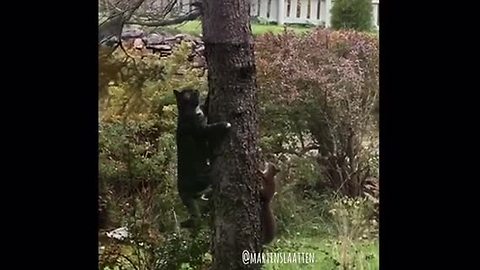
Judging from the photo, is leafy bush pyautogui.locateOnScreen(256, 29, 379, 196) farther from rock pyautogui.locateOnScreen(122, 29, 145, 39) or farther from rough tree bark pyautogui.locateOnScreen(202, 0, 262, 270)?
rock pyautogui.locateOnScreen(122, 29, 145, 39)

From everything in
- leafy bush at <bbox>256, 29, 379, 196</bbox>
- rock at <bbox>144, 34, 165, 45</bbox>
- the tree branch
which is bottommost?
leafy bush at <bbox>256, 29, 379, 196</bbox>

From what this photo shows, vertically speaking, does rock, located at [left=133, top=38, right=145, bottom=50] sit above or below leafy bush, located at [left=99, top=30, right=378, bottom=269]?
above

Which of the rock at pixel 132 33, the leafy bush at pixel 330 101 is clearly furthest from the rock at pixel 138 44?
the leafy bush at pixel 330 101

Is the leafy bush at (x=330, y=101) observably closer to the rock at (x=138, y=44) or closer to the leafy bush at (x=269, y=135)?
the leafy bush at (x=269, y=135)

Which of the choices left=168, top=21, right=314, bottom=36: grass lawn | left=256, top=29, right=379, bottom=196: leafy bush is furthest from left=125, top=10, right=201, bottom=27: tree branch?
left=256, top=29, right=379, bottom=196: leafy bush

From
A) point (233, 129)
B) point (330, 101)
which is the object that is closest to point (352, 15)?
point (330, 101)

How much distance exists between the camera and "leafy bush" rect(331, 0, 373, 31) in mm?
958

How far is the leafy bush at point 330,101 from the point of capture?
0.96 m

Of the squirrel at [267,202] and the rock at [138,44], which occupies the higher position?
the rock at [138,44]

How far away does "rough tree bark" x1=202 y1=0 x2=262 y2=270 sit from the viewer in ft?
3.09

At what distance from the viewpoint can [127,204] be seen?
950mm
